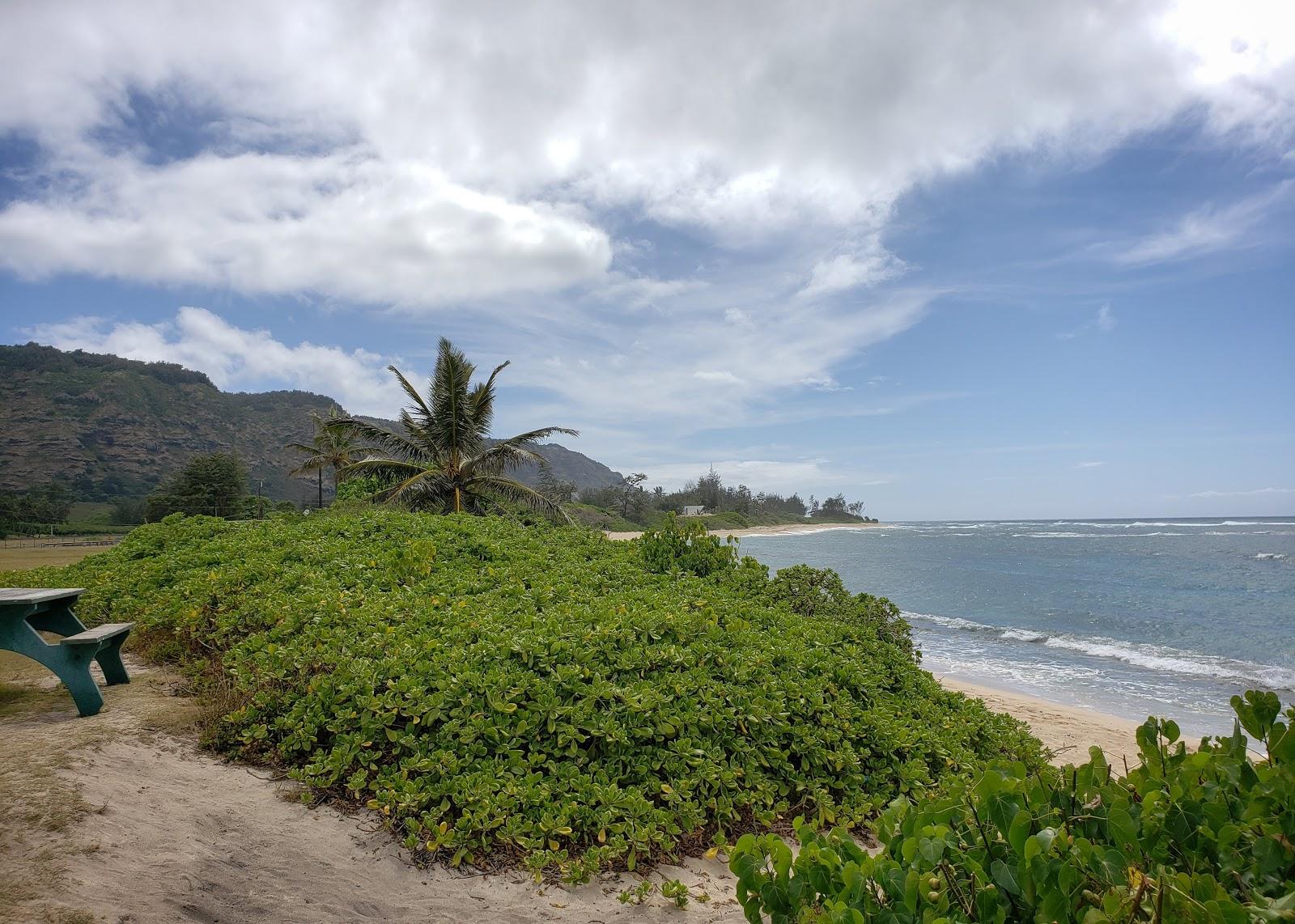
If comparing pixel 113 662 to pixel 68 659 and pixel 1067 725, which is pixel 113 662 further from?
pixel 1067 725

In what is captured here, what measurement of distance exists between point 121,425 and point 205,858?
120070 millimetres

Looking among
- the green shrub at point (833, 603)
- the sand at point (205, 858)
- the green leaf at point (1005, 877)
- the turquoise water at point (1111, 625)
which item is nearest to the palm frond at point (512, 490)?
the green shrub at point (833, 603)

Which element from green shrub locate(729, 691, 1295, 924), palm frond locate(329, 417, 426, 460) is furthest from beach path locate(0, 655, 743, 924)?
palm frond locate(329, 417, 426, 460)

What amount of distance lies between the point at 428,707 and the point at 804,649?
2.83m

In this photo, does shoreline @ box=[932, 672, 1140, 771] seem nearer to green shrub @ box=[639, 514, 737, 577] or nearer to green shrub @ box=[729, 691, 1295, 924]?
green shrub @ box=[639, 514, 737, 577]

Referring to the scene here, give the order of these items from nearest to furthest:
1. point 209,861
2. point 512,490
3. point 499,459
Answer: point 209,861 < point 512,490 < point 499,459

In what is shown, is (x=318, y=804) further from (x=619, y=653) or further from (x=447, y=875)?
(x=619, y=653)

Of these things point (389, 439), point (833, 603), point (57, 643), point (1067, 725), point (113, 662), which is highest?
point (389, 439)

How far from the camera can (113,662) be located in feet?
16.5

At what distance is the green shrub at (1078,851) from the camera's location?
1.36 meters

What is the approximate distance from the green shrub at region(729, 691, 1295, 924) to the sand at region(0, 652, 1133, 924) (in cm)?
169

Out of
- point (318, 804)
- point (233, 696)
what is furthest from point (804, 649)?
point (233, 696)

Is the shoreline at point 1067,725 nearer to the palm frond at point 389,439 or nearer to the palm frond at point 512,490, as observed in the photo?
the palm frond at point 512,490

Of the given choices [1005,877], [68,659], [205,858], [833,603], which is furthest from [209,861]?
[833,603]
